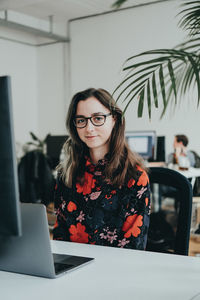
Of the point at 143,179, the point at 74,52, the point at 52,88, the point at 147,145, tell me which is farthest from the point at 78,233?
the point at 52,88

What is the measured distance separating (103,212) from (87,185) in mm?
136

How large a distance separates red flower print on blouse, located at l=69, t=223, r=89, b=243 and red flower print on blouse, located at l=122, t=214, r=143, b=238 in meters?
0.16

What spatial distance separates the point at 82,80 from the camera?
7.20 m

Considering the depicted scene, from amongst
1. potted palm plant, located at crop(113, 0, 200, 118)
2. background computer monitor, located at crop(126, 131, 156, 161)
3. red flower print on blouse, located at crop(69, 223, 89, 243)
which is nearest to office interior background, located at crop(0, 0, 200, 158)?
background computer monitor, located at crop(126, 131, 156, 161)

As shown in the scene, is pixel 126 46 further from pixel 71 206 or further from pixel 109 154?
pixel 71 206

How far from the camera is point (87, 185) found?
1.57m

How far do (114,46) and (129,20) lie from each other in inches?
19.0

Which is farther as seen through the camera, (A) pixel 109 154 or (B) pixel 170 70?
(A) pixel 109 154

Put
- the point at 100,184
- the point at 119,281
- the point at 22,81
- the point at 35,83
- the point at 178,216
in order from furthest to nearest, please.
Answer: the point at 35,83 < the point at 22,81 < the point at 100,184 < the point at 178,216 < the point at 119,281

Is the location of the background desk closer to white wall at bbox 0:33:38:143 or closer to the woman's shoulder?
the woman's shoulder

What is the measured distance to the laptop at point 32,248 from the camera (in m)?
0.96

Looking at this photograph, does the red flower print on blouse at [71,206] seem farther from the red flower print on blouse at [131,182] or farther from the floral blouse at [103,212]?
the red flower print on blouse at [131,182]

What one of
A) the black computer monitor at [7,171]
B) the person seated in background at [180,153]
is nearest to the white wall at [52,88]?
the person seated in background at [180,153]

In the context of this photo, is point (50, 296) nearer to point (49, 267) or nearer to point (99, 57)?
point (49, 267)
